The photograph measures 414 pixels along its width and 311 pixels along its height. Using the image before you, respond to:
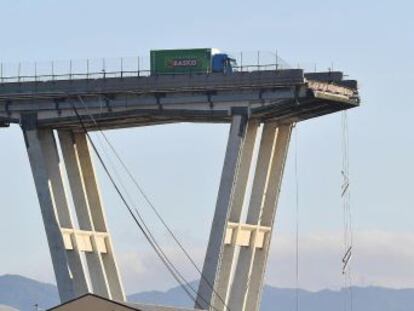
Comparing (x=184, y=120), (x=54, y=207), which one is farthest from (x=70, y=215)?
(x=184, y=120)

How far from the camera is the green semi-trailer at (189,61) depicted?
6969 inches

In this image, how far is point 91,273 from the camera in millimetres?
186125

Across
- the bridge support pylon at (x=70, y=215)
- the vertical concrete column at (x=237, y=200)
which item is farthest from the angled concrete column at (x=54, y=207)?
the vertical concrete column at (x=237, y=200)

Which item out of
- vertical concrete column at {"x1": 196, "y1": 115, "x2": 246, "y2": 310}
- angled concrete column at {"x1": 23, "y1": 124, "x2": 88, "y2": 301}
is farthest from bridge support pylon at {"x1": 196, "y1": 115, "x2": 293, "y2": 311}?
angled concrete column at {"x1": 23, "y1": 124, "x2": 88, "y2": 301}

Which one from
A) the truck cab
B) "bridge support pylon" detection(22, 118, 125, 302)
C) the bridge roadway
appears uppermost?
the truck cab

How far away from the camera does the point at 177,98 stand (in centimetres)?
17838

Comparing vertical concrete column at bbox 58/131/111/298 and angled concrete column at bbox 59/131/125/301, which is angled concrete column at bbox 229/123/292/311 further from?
vertical concrete column at bbox 58/131/111/298

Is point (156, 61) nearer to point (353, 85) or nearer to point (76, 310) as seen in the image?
point (353, 85)

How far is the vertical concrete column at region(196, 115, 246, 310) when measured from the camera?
174 m

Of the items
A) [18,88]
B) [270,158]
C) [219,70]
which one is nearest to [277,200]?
[270,158]

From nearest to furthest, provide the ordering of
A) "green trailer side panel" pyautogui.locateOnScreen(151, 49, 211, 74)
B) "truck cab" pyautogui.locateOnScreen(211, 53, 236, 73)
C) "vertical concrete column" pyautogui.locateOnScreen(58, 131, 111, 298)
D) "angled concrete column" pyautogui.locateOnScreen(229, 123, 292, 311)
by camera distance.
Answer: "truck cab" pyautogui.locateOnScreen(211, 53, 236, 73) → "green trailer side panel" pyautogui.locateOnScreen(151, 49, 211, 74) → "angled concrete column" pyautogui.locateOnScreen(229, 123, 292, 311) → "vertical concrete column" pyautogui.locateOnScreen(58, 131, 111, 298)

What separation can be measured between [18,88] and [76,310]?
42155 mm

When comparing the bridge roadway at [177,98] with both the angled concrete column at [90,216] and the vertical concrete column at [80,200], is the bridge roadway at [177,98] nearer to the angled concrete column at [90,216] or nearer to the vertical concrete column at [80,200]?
the vertical concrete column at [80,200]

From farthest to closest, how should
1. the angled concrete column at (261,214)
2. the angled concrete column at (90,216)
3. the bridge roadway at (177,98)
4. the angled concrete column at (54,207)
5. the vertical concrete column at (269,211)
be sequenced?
the angled concrete column at (90,216)
the vertical concrete column at (269,211)
the angled concrete column at (54,207)
the angled concrete column at (261,214)
the bridge roadway at (177,98)
